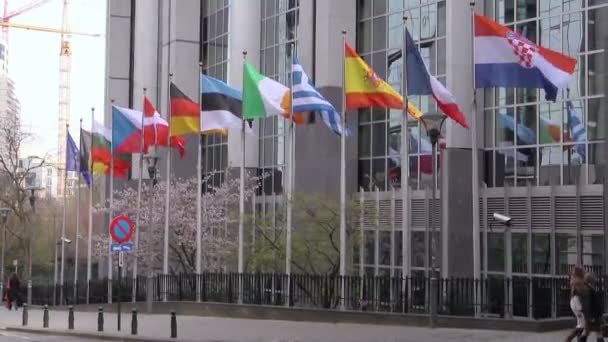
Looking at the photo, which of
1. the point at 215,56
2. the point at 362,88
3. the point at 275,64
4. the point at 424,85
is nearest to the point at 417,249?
the point at 362,88

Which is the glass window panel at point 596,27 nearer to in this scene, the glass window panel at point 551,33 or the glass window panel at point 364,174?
the glass window panel at point 551,33

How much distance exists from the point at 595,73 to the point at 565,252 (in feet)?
21.5

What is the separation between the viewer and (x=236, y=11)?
1973 inches

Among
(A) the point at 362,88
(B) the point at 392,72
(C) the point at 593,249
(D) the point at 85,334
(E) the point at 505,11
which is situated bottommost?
(D) the point at 85,334

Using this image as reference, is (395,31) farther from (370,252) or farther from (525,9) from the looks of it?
(370,252)

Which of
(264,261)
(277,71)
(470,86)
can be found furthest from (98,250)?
(470,86)

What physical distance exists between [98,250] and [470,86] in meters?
26.4

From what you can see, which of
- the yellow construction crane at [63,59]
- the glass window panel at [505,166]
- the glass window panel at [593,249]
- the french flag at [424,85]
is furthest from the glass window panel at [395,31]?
the yellow construction crane at [63,59]

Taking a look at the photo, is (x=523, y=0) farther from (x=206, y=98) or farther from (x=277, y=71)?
(x=277, y=71)

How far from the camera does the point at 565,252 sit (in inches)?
1246

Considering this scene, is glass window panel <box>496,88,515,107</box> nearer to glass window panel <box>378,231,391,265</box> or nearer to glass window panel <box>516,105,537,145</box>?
glass window panel <box>516,105,537,145</box>

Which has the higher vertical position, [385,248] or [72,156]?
[72,156]

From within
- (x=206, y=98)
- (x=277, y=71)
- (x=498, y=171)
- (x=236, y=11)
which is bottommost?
(x=498, y=171)

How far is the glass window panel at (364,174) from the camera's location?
41856 mm
